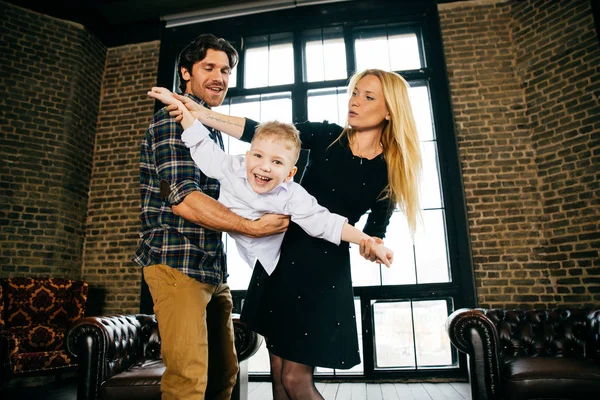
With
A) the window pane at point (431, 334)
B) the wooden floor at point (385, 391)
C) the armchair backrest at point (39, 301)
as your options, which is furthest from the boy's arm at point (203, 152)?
the window pane at point (431, 334)

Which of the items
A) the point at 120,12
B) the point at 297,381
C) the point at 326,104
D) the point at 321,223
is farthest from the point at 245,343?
the point at 120,12

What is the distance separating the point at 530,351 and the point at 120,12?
6.48 meters

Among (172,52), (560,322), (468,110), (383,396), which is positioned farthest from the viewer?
(172,52)

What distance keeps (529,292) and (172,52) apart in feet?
18.2

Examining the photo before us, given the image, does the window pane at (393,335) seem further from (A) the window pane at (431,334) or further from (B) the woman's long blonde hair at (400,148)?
(B) the woman's long blonde hair at (400,148)

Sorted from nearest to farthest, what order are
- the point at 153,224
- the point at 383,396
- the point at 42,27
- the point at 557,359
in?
the point at 153,224
the point at 557,359
the point at 383,396
the point at 42,27

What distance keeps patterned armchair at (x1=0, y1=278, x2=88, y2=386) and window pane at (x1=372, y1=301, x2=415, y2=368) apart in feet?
10.8

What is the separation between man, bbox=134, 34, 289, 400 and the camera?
1.37 m

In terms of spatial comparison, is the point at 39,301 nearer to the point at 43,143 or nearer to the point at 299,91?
the point at 43,143

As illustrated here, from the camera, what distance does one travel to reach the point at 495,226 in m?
4.29

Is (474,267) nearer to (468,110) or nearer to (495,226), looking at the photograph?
(495,226)

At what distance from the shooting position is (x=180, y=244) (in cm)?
149

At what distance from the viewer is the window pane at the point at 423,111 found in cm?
481

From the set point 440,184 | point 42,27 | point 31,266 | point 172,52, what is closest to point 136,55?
point 172,52
